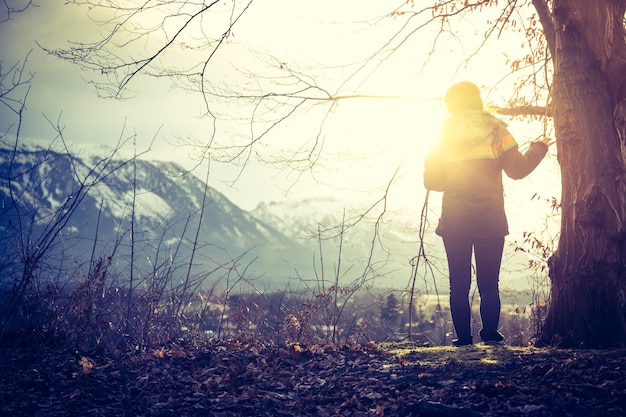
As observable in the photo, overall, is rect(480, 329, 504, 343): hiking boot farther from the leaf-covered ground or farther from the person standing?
the leaf-covered ground

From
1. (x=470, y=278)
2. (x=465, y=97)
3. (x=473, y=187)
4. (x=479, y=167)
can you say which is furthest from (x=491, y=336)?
(x=465, y=97)

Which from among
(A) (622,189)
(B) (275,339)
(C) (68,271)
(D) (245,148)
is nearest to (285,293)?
(B) (275,339)

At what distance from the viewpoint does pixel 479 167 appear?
4.23 metres

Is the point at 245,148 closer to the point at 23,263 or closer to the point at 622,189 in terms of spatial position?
the point at 23,263

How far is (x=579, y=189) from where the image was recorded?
420 cm

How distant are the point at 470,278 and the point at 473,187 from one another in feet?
2.74

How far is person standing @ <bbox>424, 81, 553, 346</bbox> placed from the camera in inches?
165

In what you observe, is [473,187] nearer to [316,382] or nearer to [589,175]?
[589,175]

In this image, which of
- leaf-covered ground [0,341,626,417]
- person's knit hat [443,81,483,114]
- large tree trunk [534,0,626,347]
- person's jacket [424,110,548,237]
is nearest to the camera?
leaf-covered ground [0,341,626,417]

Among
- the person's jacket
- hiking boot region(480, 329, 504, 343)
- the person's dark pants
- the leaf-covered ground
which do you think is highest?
the person's jacket

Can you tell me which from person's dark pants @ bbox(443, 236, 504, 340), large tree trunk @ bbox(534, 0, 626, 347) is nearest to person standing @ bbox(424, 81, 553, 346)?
person's dark pants @ bbox(443, 236, 504, 340)

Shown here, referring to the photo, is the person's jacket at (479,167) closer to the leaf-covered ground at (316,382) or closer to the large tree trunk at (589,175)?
the large tree trunk at (589,175)

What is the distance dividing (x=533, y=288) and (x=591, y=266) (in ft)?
8.30

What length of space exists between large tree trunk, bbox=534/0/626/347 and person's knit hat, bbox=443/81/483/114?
2.53ft
